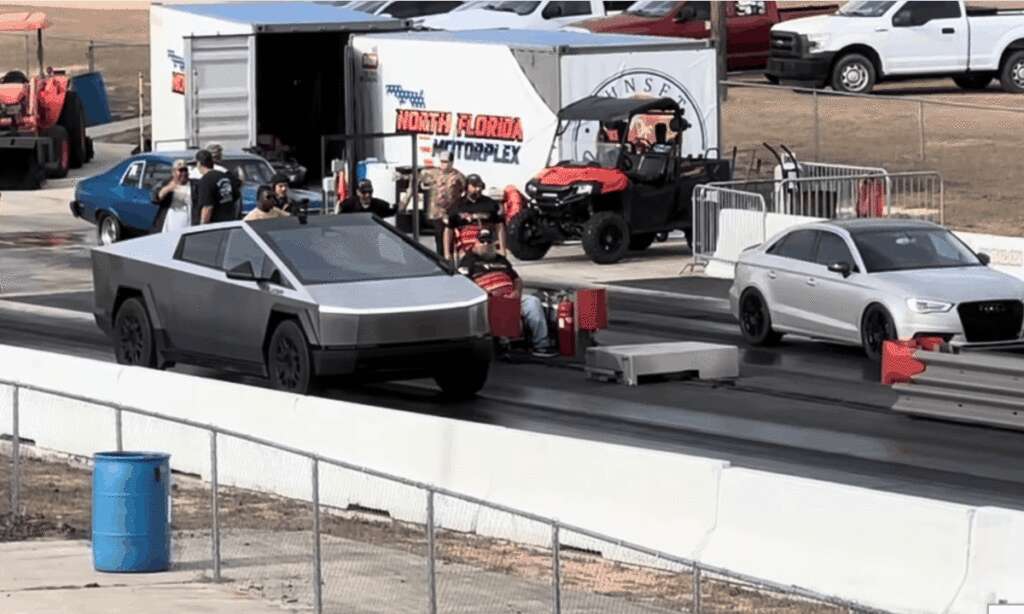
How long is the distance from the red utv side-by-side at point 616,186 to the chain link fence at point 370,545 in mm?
14524

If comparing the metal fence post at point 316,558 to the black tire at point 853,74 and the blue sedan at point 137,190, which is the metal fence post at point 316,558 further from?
the black tire at point 853,74

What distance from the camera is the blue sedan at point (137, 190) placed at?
33.5m

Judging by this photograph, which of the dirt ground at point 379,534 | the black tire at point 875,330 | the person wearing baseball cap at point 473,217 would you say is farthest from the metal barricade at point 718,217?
the dirt ground at point 379,534

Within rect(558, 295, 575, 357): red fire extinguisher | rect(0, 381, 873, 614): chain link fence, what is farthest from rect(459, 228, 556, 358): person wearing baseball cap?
rect(0, 381, 873, 614): chain link fence

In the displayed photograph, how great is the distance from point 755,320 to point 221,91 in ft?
50.8

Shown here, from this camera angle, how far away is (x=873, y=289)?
22.8 meters

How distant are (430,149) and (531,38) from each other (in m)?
2.40

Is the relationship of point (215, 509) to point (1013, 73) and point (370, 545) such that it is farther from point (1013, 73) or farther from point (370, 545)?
point (1013, 73)

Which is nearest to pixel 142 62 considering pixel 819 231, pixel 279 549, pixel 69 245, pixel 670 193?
pixel 69 245

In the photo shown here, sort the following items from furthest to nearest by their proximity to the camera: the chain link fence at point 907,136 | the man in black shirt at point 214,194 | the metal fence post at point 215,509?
the chain link fence at point 907,136 → the man in black shirt at point 214,194 → the metal fence post at point 215,509

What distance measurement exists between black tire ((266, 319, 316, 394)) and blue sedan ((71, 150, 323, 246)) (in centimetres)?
1282

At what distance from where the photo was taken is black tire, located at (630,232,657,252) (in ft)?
110

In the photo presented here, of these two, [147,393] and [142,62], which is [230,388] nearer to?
[147,393]

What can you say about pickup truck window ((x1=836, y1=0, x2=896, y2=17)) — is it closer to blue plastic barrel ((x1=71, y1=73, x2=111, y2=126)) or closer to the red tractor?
blue plastic barrel ((x1=71, y1=73, x2=111, y2=126))
